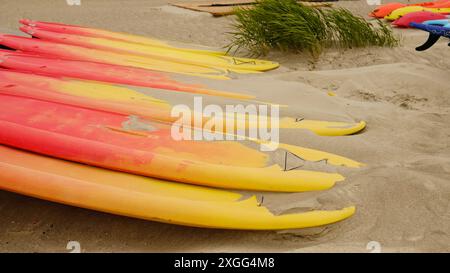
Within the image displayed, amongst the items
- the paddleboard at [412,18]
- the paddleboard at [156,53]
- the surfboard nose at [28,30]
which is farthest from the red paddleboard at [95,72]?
the paddleboard at [412,18]

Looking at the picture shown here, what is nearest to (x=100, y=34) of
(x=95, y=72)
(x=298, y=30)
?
(x=95, y=72)

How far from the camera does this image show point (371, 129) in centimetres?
290

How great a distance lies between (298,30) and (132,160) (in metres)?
2.84

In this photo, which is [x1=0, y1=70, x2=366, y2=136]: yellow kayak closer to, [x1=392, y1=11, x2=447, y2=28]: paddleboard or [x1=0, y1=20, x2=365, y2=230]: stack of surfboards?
[x1=0, y1=20, x2=365, y2=230]: stack of surfboards

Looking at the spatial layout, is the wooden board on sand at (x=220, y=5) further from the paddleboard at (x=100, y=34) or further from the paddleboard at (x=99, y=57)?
the paddleboard at (x=99, y=57)

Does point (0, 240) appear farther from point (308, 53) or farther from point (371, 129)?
point (308, 53)

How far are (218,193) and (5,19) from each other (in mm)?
4859

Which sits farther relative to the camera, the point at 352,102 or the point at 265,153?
the point at 352,102

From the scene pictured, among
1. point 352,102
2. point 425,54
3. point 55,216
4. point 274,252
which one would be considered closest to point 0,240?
point 55,216

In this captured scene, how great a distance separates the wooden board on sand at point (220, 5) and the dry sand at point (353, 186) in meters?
2.33

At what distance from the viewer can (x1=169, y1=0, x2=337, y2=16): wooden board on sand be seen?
21.4 ft

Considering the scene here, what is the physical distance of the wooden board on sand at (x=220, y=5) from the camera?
21.4 ft

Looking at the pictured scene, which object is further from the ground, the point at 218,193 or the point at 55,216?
the point at 218,193
